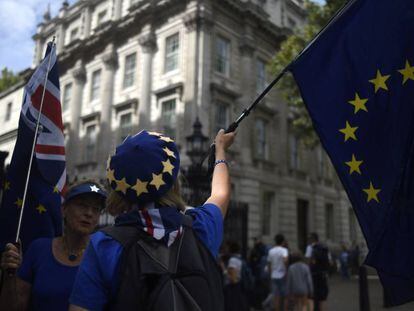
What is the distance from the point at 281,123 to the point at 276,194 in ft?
14.1

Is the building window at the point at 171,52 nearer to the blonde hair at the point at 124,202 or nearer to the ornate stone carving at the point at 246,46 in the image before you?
the ornate stone carving at the point at 246,46

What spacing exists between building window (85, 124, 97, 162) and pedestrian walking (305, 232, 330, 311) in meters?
18.6

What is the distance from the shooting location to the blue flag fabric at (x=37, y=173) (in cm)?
357

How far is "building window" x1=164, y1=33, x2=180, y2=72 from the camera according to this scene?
22.2 m

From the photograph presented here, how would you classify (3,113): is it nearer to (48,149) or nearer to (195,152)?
(195,152)

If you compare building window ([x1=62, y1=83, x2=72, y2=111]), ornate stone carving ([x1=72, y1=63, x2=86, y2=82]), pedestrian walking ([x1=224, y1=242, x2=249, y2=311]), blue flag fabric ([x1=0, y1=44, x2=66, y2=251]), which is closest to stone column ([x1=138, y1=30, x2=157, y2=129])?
ornate stone carving ([x1=72, y1=63, x2=86, y2=82])

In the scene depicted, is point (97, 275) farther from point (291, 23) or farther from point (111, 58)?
point (291, 23)

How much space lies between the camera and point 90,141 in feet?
86.9

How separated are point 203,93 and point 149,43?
5.04 m

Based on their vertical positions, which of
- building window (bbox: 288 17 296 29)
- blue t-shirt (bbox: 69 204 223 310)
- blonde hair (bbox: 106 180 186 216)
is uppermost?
building window (bbox: 288 17 296 29)

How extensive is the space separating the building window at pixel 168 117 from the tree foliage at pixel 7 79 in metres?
19.1

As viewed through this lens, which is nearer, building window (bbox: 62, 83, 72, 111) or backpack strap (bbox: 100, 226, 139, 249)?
backpack strap (bbox: 100, 226, 139, 249)

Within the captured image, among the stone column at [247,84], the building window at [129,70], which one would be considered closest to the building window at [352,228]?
the stone column at [247,84]

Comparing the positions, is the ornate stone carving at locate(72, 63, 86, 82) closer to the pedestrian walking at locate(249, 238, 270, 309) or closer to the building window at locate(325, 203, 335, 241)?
the building window at locate(325, 203, 335, 241)
